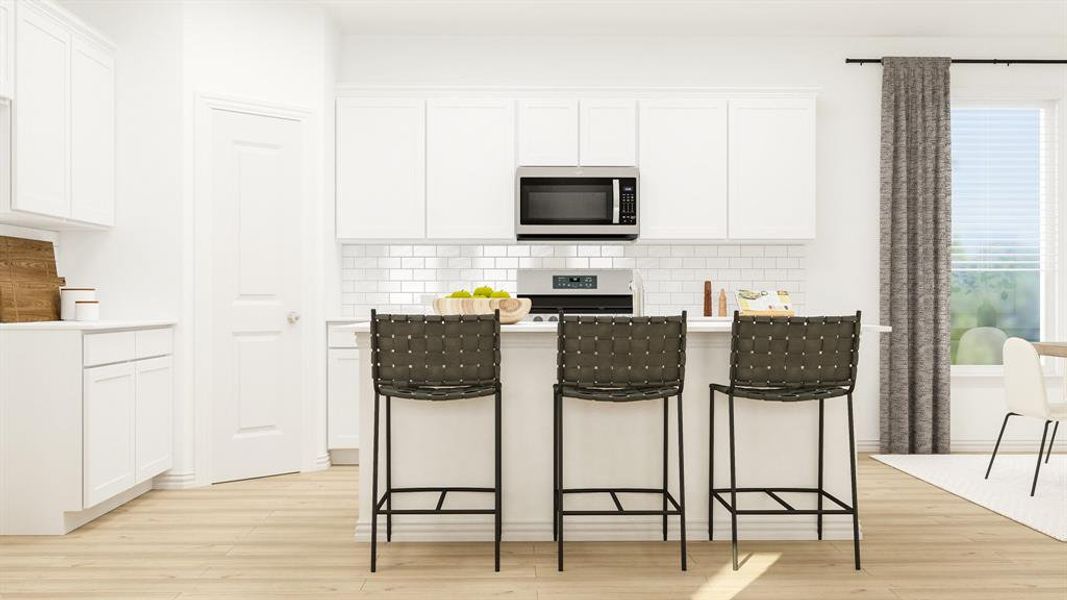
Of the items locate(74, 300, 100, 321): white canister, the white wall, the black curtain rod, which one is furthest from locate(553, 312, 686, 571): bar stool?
the black curtain rod

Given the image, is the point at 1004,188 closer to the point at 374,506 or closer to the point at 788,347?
the point at 788,347

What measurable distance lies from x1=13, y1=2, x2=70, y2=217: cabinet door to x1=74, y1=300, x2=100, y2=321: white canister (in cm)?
50

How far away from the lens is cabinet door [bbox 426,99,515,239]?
5.11 metres

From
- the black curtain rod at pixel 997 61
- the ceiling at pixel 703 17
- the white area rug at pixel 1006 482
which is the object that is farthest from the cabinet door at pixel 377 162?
the white area rug at pixel 1006 482

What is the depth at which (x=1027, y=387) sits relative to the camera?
A: 160 inches

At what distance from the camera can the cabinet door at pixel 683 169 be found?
202 inches

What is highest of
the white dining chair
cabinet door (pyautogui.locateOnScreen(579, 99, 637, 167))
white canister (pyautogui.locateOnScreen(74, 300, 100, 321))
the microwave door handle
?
cabinet door (pyautogui.locateOnScreen(579, 99, 637, 167))

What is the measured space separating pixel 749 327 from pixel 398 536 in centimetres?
181

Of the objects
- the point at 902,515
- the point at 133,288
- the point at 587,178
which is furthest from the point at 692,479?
the point at 133,288

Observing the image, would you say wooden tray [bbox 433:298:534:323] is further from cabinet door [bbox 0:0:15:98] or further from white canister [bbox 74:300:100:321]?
cabinet door [bbox 0:0:15:98]

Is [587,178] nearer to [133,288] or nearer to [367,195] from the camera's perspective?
[367,195]

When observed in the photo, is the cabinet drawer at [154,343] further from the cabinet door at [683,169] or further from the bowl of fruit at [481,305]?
the cabinet door at [683,169]

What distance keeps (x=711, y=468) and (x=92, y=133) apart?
383cm

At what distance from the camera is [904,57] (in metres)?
5.38
